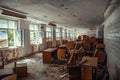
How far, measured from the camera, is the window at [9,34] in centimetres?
693

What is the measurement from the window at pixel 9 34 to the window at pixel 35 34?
2050 mm

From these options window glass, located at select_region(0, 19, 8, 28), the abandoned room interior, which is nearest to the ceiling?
the abandoned room interior

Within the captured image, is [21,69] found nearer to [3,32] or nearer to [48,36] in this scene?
[3,32]

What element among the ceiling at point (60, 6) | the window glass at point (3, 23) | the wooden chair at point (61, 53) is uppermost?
the ceiling at point (60, 6)

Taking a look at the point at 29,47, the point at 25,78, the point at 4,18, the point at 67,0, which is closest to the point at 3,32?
the point at 4,18

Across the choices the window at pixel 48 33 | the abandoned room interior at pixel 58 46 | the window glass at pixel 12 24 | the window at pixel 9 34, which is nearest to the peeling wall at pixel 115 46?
the abandoned room interior at pixel 58 46

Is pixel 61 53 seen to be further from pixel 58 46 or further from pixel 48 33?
pixel 48 33

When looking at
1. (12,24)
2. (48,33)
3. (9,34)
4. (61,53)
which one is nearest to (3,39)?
(9,34)

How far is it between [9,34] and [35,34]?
357 centimetres

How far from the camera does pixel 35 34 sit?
36.2ft

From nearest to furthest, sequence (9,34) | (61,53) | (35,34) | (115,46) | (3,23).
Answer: (115,46) < (3,23) < (61,53) < (9,34) < (35,34)

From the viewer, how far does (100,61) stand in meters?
5.19

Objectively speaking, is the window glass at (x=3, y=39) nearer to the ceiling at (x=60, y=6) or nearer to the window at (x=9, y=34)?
the window at (x=9, y=34)

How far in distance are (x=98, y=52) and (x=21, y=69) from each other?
305 centimetres
